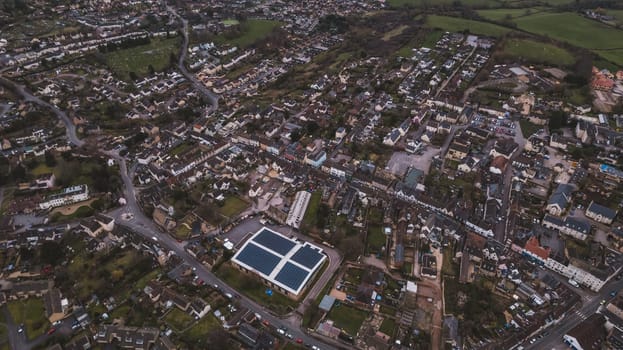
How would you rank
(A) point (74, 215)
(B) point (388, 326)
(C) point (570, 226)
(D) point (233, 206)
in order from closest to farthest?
1. (B) point (388, 326)
2. (C) point (570, 226)
3. (A) point (74, 215)
4. (D) point (233, 206)

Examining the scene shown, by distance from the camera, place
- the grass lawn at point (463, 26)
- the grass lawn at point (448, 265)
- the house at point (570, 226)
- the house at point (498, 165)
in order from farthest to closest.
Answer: the grass lawn at point (463, 26) → the house at point (498, 165) → the house at point (570, 226) → the grass lawn at point (448, 265)

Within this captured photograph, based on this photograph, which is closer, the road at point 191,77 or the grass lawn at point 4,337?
the grass lawn at point 4,337

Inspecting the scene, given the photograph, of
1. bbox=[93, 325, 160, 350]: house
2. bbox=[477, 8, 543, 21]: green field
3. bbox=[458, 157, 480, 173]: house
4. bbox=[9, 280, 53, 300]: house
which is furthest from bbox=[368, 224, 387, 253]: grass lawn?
bbox=[477, 8, 543, 21]: green field

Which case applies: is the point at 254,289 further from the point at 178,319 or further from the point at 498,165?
the point at 498,165

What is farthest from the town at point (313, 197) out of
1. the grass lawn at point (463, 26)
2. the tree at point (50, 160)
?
the grass lawn at point (463, 26)

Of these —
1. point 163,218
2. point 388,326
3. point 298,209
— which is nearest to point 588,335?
point 388,326

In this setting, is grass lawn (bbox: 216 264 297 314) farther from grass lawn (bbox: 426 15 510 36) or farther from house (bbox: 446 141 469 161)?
grass lawn (bbox: 426 15 510 36)

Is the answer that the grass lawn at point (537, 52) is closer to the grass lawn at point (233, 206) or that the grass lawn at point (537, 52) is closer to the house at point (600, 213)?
the house at point (600, 213)
